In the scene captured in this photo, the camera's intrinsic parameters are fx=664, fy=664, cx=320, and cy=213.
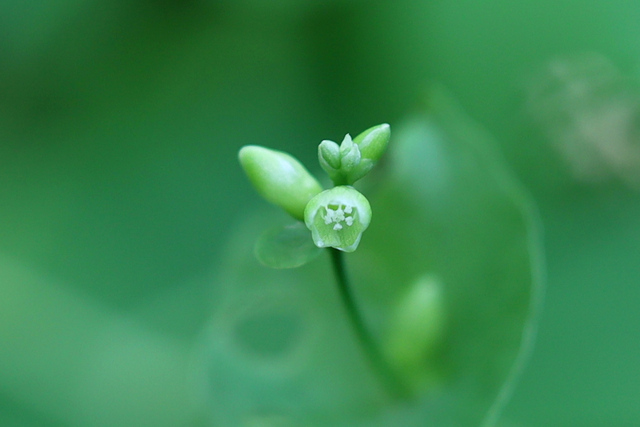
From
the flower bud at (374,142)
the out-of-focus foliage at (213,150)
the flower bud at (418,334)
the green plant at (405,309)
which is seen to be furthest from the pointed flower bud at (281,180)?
the out-of-focus foliage at (213,150)

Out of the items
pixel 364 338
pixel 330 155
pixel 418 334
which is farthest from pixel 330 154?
pixel 418 334

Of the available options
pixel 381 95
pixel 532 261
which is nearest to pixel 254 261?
pixel 532 261

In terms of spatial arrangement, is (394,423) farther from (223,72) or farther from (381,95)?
(223,72)

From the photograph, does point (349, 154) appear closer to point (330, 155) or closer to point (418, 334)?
point (330, 155)

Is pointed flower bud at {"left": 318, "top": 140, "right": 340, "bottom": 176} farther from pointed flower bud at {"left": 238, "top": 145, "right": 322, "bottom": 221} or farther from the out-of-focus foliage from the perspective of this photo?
the out-of-focus foliage

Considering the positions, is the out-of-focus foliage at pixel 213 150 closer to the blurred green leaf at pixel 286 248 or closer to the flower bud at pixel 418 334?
the flower bud at pixel 418 334

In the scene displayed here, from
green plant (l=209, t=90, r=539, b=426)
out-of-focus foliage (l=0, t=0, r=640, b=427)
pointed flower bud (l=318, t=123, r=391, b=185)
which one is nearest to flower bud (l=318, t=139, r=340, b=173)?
pointed flower bud (l=318, t=123, r=391, b=185)
